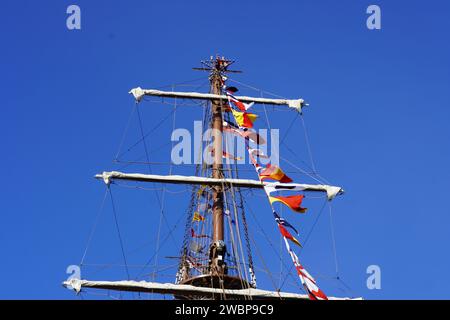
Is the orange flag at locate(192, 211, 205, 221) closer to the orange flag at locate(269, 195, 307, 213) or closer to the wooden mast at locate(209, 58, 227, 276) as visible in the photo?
the wooden mast at locate(209, 58, 227, 276)

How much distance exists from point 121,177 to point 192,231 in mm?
5033

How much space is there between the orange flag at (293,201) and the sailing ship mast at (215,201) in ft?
3.63

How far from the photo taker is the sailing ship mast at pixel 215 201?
3159 centimetres

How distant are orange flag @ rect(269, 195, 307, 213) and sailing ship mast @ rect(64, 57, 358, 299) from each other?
3.63 ft

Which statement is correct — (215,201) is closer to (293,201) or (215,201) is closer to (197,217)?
(197,217)

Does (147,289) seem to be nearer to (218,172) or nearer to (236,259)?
(236,259)

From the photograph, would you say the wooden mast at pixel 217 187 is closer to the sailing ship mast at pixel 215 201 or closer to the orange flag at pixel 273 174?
the sailing ship mast at pixel 215 201

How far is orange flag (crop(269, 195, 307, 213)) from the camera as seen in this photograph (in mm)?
28612

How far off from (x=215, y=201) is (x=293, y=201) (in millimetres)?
7014

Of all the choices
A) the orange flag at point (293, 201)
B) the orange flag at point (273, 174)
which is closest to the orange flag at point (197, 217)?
the orange flag at point (273, 174)

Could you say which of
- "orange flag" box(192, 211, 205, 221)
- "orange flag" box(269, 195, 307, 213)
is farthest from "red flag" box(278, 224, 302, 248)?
"orange flag" box(192, 211, 205, 221)
